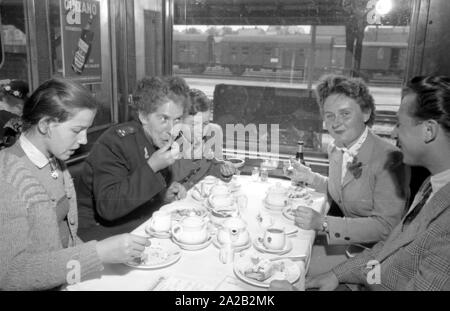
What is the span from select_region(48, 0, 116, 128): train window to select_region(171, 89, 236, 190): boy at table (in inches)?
35.5

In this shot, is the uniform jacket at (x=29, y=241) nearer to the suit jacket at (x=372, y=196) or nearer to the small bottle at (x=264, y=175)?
the suit jacket at (x=372, y=196)

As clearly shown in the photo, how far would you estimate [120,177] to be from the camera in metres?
1.82

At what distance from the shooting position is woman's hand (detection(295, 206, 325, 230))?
1.69m

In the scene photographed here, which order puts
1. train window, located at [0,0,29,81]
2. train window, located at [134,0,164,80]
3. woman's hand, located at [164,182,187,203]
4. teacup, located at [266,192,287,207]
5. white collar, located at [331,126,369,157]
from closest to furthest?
teacup, located at [266,192,287,207], white collar, located at [331,126,369,157], woman's hand, located at [164,182,187,203], train window, located at [0,0,29,81], train window, located at [134,0,164,80]

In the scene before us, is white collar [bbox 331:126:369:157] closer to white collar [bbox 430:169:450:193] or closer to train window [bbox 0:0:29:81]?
white collar [bbox 430:169:450:193]

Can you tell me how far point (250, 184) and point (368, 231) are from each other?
2.70ft

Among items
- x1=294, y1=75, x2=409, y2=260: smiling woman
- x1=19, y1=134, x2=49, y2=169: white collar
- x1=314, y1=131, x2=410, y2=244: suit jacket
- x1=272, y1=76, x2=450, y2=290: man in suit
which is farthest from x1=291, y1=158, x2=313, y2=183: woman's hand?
x1=19, y1=134, x2=49, y2=169: white collar

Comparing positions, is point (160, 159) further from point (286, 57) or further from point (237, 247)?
point (286, 57)

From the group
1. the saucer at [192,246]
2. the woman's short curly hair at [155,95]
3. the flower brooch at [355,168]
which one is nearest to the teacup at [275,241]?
the saucer at [192,246]

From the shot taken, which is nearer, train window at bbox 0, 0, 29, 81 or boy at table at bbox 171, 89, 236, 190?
train window at bbox 0, 0, 29, 81

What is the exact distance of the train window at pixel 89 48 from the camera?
8.79ft

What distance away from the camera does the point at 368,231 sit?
1.76 meters
